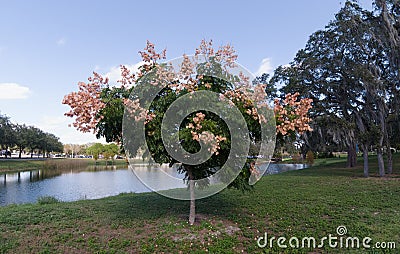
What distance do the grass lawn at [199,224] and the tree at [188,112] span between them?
3.92ft

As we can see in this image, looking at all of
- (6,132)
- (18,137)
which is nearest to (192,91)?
(6,132)

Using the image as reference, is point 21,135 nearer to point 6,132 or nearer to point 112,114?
point 6,132

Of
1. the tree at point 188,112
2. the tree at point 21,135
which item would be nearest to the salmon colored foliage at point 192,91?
the tree at point 188,112

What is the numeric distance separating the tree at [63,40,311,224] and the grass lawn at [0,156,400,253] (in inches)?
47.1

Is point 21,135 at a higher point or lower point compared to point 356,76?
lower

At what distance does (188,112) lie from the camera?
5.25 metres

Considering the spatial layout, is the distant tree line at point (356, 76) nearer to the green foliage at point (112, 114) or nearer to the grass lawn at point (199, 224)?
the grass lawn at point (199, 224)

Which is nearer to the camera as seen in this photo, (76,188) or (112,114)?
(112,114)

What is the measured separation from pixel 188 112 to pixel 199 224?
2.63 meters

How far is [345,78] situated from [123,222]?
12.9 meters

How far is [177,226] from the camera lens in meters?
5.97

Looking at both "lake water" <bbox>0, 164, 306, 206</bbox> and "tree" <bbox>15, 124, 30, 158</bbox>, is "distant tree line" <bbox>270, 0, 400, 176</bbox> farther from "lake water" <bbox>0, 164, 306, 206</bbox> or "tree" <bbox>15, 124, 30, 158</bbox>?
"tree" <bbox>15, 124, 30, 158</bbox>

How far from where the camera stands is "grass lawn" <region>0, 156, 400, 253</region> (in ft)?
16.5

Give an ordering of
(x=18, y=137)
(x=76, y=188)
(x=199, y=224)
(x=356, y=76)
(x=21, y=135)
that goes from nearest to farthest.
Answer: (x=199, y=224)
(x=356, y=76)
(x=76, y=188)
(x=18, y=137)
(x=21, y=135)
